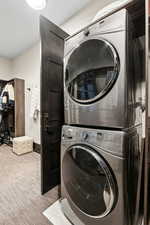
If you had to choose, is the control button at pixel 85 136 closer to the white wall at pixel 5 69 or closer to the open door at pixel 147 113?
the open door at pixel 147 113

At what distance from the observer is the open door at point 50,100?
4.40ft

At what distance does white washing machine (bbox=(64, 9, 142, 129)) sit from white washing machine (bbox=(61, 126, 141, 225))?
11 centimetres

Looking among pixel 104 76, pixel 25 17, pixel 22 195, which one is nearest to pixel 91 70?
pixel 104 76

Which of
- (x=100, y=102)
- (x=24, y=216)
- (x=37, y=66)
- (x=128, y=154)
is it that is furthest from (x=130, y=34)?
(x=37, y=66)

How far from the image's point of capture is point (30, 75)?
3.31m

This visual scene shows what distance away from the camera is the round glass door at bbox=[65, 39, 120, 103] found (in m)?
0.95

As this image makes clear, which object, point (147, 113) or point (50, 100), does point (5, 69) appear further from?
point (147, 113)

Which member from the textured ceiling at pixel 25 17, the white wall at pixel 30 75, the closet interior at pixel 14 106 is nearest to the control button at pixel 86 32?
the textured ceiling at pixel 25 17

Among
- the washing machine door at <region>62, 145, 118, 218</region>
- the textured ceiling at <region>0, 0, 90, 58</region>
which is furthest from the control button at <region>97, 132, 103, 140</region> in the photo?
the textured ceiling at <region>0, 0, 90, 58</region>

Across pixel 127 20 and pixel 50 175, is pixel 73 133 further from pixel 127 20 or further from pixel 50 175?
pixel 127 20

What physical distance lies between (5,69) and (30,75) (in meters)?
1.31

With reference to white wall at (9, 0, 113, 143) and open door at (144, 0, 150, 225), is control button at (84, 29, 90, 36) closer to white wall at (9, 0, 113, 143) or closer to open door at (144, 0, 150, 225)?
open door at (144, 0, 150, 225)

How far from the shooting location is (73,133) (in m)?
1.14

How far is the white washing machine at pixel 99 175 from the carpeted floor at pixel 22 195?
34cm
